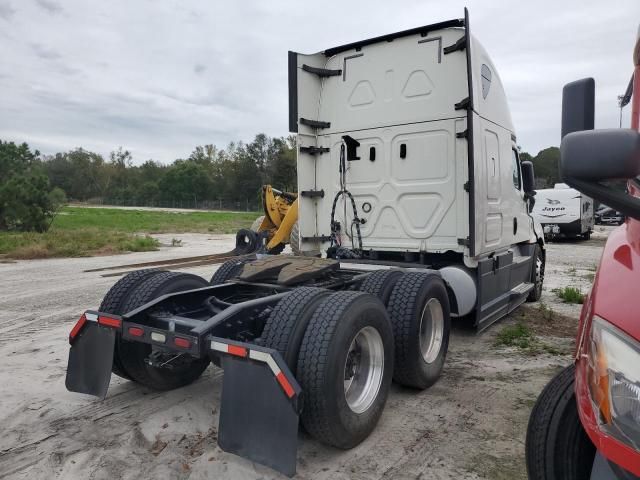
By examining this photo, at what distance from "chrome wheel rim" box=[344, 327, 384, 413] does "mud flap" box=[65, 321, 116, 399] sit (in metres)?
1.71

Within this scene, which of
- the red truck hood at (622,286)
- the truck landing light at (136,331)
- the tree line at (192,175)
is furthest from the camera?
the tree line at (192,175)

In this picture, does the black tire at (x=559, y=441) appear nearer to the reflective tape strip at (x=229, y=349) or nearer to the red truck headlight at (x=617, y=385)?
the red truck headlight at (x=617, y=385)

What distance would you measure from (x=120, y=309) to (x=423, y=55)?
4246 mm

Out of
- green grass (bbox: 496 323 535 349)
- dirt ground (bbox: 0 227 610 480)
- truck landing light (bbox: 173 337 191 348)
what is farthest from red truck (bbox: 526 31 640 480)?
green grass (bbox: 496 323 535 349)

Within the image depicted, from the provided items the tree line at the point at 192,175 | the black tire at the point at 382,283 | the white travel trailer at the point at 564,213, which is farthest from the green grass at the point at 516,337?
the tree line at the point at 192,175

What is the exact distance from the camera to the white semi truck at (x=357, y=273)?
2.86 meters

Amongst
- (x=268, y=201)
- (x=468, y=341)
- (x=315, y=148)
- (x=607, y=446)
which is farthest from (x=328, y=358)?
(x=268, y=201)

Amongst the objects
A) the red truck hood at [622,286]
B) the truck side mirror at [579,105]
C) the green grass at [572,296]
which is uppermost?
the truck side mirror at [579,105]

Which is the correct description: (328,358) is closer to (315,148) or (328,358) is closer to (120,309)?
(120,309)

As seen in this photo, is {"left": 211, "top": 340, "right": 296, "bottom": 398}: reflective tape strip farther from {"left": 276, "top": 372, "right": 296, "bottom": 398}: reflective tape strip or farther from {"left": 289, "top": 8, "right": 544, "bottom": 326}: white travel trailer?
{"left": 289, "top": 8, "right": 544, "bottom": 326}: white travel trailer

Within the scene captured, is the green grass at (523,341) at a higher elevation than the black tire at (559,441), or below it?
below

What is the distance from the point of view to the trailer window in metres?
6.80

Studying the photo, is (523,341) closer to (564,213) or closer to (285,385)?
(285,385)

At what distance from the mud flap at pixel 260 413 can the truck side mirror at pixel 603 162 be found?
176cm
